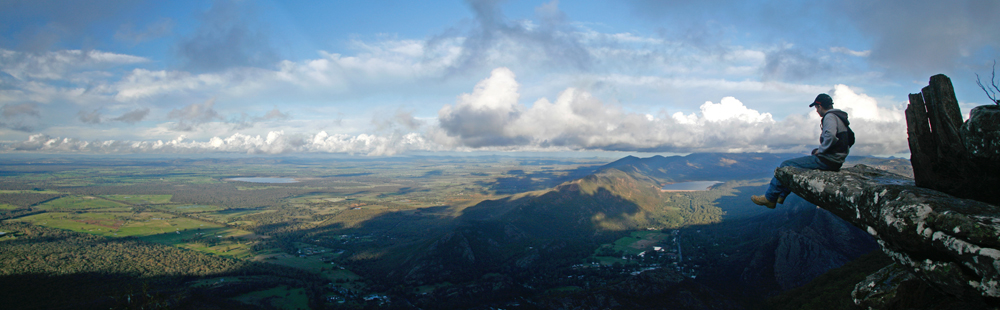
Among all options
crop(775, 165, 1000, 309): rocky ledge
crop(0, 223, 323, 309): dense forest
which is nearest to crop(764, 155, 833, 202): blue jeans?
crop(775, 165, 1000, 309): rocky ledge

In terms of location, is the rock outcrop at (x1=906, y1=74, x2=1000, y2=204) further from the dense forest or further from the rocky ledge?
the dense forest

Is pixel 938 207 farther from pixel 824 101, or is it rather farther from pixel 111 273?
pixel 111 273

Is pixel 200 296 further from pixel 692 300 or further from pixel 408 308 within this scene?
pixel 692 300

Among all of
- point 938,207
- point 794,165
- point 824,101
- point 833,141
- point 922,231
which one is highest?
point 824,101

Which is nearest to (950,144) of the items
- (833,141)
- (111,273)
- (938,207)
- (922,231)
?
(938,207)

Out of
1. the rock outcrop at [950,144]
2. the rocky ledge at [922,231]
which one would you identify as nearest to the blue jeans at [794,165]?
the rocky ledge at [922,231]

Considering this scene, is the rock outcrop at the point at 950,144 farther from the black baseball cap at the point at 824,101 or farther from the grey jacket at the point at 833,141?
the black baseball cap at the point at 824,101
